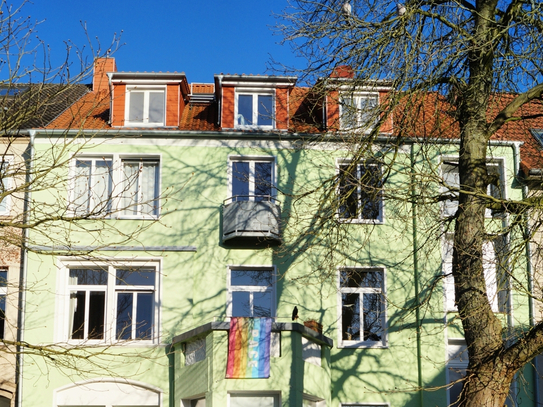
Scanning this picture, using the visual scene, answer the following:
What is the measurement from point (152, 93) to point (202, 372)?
26.1ft

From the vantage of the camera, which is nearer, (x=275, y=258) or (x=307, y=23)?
(x=307, y=23)

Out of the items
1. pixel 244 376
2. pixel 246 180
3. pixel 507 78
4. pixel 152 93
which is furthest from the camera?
pixel 152 93

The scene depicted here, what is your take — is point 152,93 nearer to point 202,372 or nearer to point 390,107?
point 202,372

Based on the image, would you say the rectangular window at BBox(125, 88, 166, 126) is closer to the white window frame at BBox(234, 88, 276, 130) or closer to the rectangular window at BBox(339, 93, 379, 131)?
the white window frame at BBox(234, 88, 276, 130)

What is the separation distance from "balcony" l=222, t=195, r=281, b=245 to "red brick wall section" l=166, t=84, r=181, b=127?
9.86ft

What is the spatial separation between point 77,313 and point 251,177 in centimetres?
527

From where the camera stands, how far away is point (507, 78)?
A: 528 inches

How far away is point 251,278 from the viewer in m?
19.8

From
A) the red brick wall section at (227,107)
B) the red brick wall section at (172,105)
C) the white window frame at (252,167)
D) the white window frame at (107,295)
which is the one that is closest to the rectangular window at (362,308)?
the white window frame at (252,167)

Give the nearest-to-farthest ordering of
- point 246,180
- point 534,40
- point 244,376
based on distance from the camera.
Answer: point 534,40 < point 244,376 < point 246,180

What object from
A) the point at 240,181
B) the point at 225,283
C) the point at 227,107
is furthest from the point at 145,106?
the point at 225,283

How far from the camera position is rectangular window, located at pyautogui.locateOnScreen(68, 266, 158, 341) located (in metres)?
19.2

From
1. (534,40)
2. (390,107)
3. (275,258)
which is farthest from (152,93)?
(534,40)

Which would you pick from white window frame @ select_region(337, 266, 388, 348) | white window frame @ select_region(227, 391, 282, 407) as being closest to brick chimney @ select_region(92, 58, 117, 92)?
white window frame @ select_region(337, 266, 388, 348)
